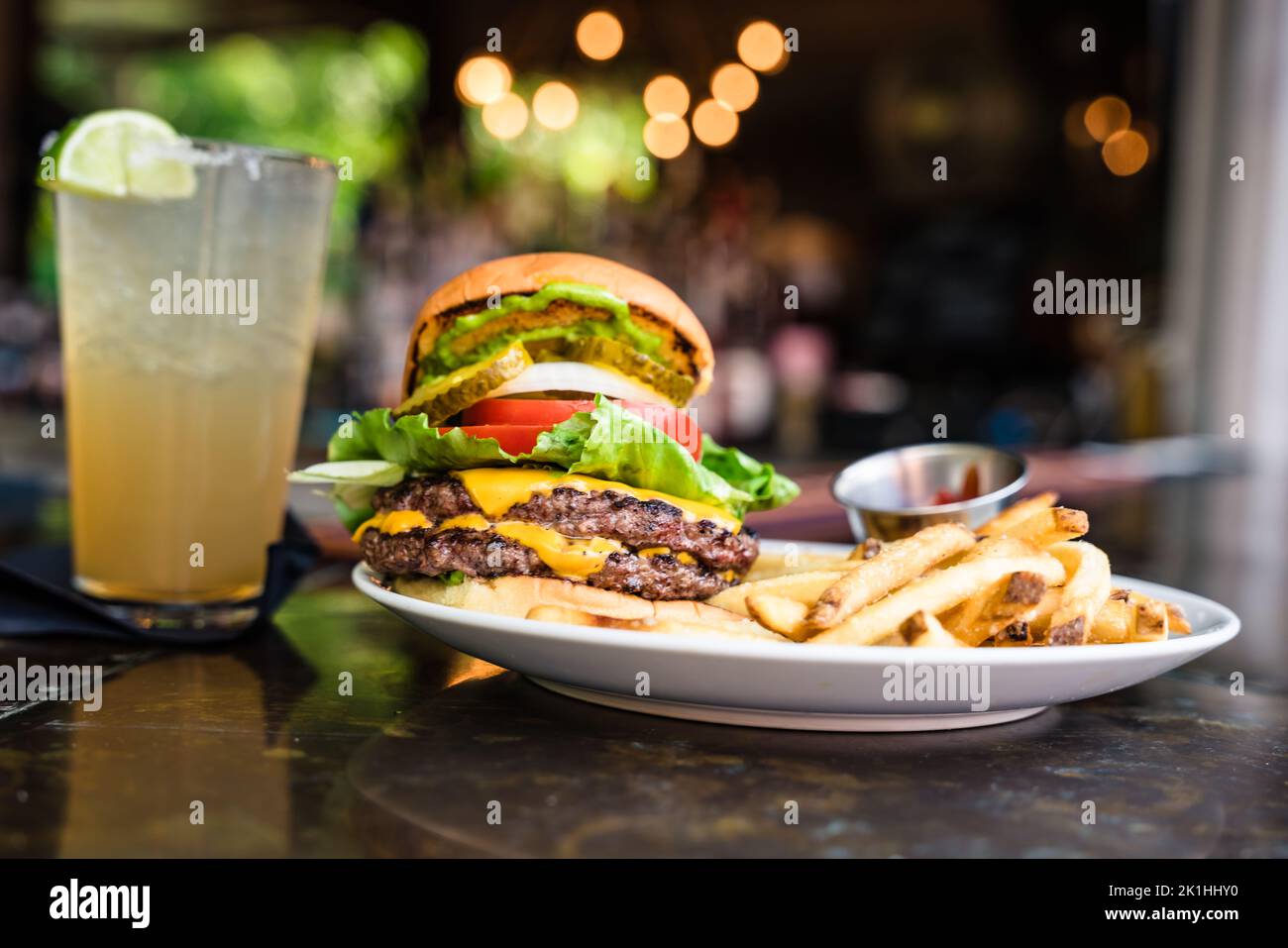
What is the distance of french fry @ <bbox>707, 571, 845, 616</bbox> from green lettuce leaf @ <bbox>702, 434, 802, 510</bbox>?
0.37 metres

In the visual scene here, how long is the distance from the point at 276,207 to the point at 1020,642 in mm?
1229

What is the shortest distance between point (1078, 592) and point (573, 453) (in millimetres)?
570

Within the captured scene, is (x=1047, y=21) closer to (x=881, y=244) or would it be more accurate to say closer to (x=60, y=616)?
(x=881, y=244)

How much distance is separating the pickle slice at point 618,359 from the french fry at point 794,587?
340mm

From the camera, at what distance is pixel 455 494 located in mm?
1397

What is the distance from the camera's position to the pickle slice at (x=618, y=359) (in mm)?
1523

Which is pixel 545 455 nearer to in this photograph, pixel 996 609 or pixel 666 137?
pixel 996 609

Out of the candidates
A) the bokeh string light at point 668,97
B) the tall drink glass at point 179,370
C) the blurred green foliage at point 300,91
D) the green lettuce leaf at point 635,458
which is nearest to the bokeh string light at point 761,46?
the bokeh string light at point 668,97

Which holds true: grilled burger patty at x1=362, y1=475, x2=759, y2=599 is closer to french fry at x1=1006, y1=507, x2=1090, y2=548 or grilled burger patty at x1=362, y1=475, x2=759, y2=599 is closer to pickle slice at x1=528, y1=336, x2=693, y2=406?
pickle slice at x1=528, y1=336, x2=693, y2=406

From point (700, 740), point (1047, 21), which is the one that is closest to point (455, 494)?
point (700, 740)

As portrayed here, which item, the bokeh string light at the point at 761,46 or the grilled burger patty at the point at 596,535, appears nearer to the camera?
the grilled burger patty at the point at 596,535

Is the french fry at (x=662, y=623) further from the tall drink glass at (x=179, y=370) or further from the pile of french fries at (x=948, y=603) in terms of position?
the tall drink glass at (x=179, y=370)

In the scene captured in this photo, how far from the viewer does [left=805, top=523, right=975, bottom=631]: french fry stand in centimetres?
117

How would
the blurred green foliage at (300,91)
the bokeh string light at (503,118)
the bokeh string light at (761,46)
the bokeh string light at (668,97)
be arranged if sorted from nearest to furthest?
the bokeh string light at (503,118), the bokeh string light at (761,46), the bokeh string light at (668,97), the blurred green foliage at (300,91)
